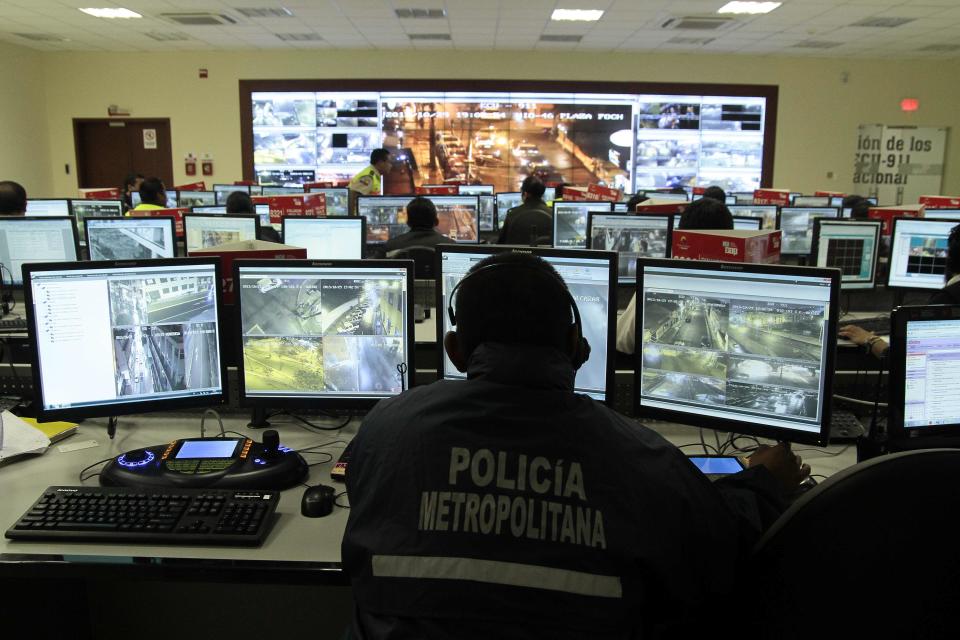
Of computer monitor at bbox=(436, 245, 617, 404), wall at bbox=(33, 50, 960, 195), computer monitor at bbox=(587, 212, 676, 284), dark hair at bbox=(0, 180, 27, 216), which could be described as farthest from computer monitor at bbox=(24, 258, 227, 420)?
wall at bbox=(33, 50, 960, 195)

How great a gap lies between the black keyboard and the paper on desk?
36cm

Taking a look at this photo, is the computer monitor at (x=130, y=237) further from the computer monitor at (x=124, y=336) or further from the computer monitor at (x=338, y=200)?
the computer monitor at (x=338, y=200)

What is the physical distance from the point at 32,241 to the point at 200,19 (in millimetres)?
6024

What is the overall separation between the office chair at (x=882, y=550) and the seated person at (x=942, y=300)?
1373 millimetres

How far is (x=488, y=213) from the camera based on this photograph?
7.36 m

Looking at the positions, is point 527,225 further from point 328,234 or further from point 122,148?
point 122,148

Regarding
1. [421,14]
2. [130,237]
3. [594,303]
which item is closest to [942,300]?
[594,303]

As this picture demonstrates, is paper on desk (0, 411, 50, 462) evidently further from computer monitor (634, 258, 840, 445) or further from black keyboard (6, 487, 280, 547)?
computer monitor (634, 258, 840, 445)

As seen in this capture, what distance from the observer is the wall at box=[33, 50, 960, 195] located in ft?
36.4

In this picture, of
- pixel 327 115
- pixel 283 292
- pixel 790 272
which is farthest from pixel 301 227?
pixel 327 115

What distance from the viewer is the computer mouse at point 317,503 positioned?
5.08ft

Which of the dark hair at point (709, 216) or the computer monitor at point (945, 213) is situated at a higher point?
the dark hair at point (709, 216)

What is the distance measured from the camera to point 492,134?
11.3 m

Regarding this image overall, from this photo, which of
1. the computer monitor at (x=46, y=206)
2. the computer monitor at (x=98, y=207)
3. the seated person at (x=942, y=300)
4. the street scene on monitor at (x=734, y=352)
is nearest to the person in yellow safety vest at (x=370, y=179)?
the computer monitor at (x=98, y=207)
